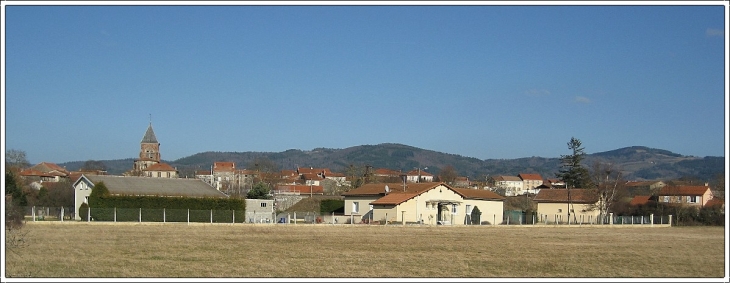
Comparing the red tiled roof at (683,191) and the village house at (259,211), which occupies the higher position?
the red tiled roof at (683,191)

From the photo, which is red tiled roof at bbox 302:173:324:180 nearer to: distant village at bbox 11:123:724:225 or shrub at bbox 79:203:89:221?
distant village at bbox 11:123:724:225

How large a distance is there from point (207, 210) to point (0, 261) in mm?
36214

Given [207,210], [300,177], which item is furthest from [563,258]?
[300,177]

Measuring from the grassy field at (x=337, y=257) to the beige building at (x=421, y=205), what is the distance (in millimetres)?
21935

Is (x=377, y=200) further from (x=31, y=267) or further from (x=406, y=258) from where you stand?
(x=31, y=267)

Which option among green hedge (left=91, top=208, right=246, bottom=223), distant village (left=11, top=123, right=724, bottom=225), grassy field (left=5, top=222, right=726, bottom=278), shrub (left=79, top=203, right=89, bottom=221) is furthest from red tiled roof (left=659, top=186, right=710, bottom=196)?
shrub (left=79, top=203, right=89, bottom=221)

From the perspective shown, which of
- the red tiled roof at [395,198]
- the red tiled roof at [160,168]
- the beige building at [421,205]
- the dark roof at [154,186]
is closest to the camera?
the red tiled roof at [395,198]

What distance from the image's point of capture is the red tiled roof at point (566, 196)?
72.6 meters

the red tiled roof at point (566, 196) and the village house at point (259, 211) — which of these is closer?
the village house at point (259, 211)

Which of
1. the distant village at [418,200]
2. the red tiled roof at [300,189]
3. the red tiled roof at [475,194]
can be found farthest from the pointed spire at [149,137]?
the red tiled roof at [475,194]

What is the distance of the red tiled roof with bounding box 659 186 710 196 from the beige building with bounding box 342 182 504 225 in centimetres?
2294

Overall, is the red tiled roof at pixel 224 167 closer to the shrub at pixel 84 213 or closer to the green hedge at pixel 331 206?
the green hedge at pixel 331 206

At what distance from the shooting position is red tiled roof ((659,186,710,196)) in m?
76.8

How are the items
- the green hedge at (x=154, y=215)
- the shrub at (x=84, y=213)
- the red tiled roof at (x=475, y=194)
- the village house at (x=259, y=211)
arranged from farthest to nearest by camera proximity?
the red tiled roof at (x=475, y=194)
the village house at (x=259, y=211)
the shrub at (x=84, y=213)
the green hedge at (x=154, y=215)
